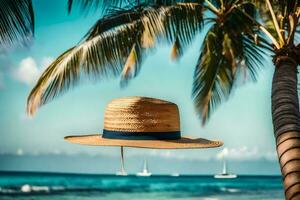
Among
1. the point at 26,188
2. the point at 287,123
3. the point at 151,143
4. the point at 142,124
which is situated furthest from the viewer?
the point at 26,188

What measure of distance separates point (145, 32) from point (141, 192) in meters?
27.6

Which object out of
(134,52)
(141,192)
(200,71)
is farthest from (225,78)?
(141,192)

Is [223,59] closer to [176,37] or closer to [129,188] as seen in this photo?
[176,37]

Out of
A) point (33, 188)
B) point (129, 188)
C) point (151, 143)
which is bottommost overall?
point (129, 188)

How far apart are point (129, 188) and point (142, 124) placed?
1271 inches

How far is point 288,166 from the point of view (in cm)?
296

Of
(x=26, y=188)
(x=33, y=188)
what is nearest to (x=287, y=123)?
(x=26, y=188)

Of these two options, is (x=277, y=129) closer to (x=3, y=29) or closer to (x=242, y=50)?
(x=3, y=29)

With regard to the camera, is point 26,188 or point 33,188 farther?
point 33,188

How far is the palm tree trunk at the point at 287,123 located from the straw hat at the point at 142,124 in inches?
19.7

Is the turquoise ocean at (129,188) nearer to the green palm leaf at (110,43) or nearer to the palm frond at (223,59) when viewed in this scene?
the palm frond at (223,59)

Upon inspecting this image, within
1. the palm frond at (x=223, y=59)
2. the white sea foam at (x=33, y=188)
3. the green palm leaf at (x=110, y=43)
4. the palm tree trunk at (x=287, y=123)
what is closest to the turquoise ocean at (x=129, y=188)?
the white sea foam at (x=33, y=188)

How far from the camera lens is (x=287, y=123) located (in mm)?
3359

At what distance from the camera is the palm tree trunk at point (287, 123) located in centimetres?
287
